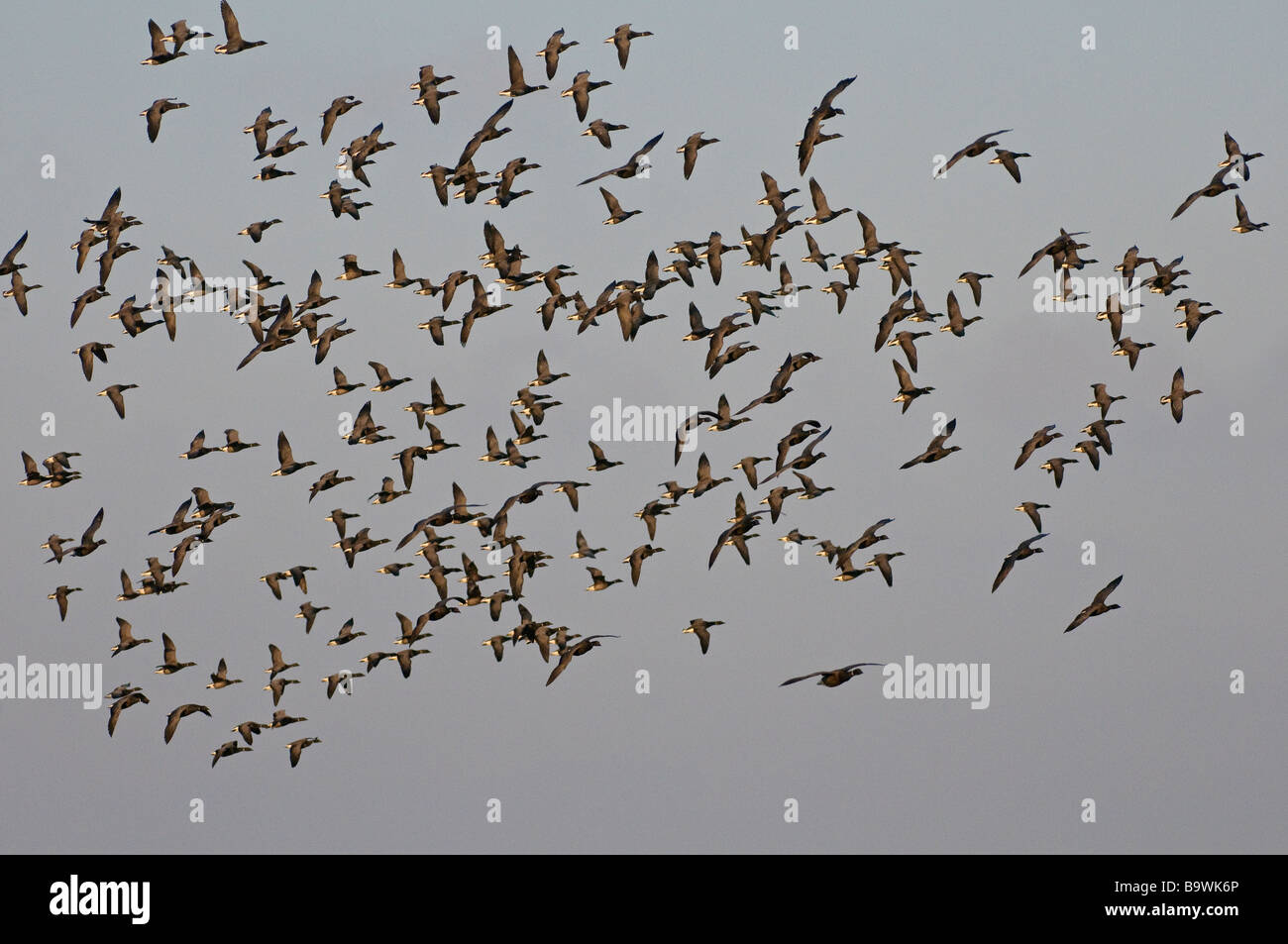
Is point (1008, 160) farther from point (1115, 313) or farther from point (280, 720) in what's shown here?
point (280, 720)

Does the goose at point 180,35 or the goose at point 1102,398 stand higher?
the goose at point 180,35

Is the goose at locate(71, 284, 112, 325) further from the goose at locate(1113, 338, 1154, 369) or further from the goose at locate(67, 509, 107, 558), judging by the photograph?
the goose at locate(1113, 338, 1154, 369)

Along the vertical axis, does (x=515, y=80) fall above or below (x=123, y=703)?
above

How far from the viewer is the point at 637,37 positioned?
72312 millimetres

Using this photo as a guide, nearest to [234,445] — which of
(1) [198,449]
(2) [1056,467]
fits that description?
(1) [198,449]

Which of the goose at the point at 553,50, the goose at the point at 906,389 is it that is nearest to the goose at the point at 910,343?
the goose at the point at 906,389

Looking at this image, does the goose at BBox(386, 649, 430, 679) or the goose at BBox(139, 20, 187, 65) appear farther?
the goose at BBox(386, 649, 430, 679)

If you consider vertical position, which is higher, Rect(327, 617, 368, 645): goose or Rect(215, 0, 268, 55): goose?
Rect(215, 0, 268, 55): goose

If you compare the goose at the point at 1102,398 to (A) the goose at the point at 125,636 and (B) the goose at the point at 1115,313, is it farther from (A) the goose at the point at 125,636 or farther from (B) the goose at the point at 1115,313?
(A) the goose at the point at 125,636

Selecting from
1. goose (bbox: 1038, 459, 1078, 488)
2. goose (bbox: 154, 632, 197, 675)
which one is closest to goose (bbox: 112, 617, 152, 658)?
goose (bbox: 154, 632, 197, 675)
